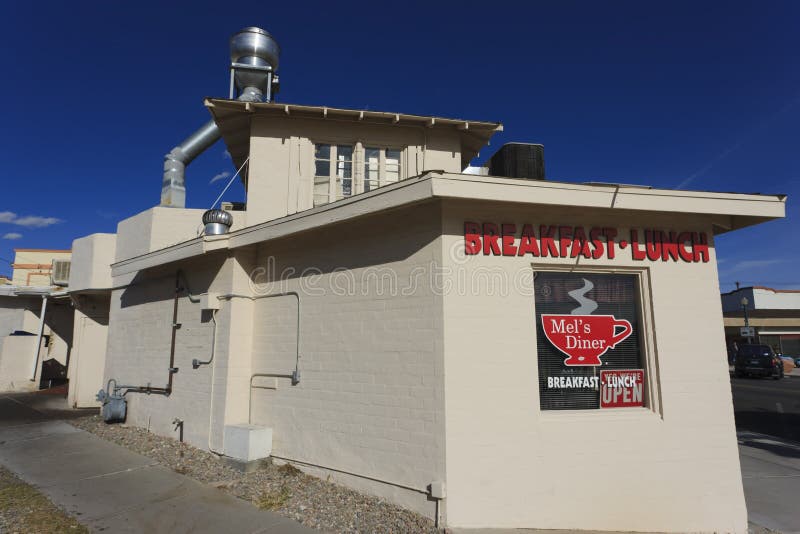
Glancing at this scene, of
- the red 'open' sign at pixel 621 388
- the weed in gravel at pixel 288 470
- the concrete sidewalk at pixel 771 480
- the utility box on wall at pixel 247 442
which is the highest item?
the red 'open' sign at pixel 621 388

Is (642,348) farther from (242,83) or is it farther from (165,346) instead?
(242,83)

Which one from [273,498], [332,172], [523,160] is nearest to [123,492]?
[273,498]

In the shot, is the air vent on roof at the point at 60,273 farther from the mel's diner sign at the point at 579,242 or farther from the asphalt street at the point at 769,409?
the asphalt street at the point at 769,409

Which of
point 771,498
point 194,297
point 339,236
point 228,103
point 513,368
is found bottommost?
point 771,498

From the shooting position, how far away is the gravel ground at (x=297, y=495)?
199 inches

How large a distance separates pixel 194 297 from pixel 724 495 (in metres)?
8.42

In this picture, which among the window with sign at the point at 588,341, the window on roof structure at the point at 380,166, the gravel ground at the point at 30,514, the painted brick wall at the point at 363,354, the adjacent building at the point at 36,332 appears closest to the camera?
the gravel ground at the point at 30,514

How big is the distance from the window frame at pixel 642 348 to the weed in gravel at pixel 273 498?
10.7 feet

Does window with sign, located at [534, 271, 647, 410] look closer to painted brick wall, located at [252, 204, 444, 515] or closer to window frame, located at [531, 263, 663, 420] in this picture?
window frame, located at [531, 263, 663, 420]

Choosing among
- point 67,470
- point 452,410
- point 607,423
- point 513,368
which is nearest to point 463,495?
point 452,410

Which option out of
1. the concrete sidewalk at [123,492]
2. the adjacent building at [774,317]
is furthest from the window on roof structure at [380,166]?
the adjacent building at [774,317]

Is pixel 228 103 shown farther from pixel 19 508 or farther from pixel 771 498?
pixel 771 498

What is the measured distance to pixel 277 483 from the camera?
20.5 feet

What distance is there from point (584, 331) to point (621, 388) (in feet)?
2.74
